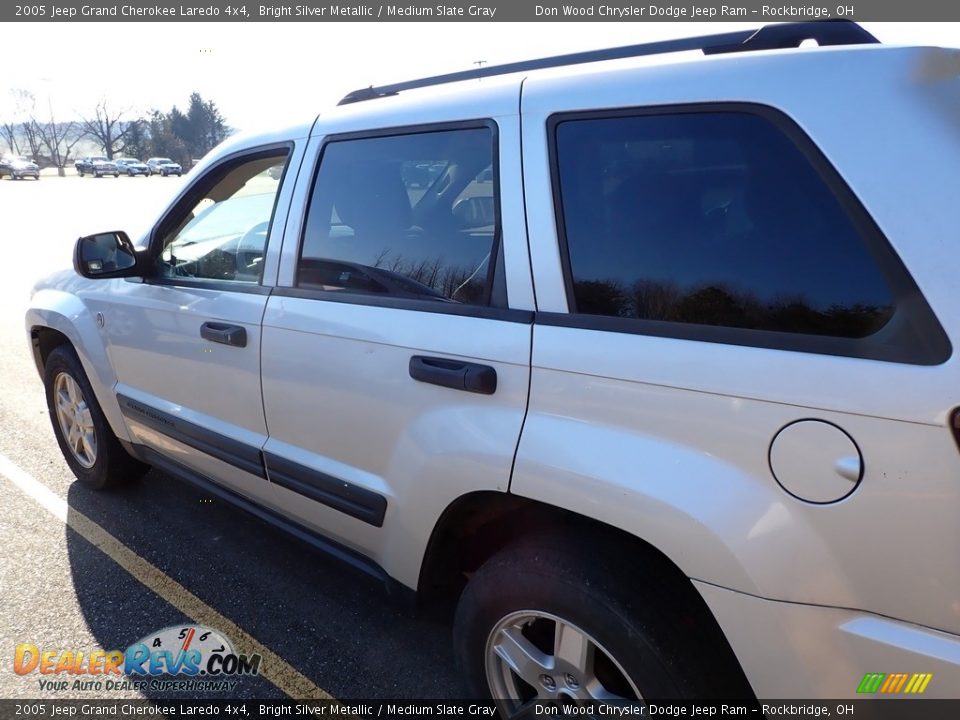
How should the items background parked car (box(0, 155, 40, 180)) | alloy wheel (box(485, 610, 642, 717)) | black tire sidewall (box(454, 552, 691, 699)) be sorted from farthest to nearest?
background parked car (box(0, 155, 40, 180)) → alloy wheel (box(485, 610, 642, 717)) → black tire sidewall (box(454, 552, 691, 699))

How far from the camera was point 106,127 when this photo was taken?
79.1 meters

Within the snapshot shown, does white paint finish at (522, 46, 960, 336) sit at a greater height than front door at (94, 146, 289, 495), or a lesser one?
greater

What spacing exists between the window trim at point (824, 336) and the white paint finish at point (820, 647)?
1.74 feet

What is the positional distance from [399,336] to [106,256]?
181 centimetres

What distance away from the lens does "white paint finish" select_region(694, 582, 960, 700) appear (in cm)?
130

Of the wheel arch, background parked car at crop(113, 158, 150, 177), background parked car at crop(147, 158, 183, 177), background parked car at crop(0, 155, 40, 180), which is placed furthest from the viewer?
background parked car at crop(113, 158, 150, 177)

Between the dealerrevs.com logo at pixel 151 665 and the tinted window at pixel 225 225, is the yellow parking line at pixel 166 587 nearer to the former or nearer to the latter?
the dealerrevs.com logo at pixel 151 665

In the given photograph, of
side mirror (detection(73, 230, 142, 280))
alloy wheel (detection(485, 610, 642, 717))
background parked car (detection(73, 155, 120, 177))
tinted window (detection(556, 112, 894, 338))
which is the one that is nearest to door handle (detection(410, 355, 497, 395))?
tinted window (detection(556, 112, 894, 338))

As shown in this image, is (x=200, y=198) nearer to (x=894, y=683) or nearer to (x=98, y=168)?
(x=894, y=683)

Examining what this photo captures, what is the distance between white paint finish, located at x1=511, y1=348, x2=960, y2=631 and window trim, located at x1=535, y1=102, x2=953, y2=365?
2.3 inches

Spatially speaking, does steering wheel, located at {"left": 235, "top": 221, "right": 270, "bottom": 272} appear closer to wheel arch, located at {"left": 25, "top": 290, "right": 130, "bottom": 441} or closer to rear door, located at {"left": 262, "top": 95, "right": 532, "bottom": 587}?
rear door, located at {"left": 262, "top": 95, "right": 532, "bottom": 587}

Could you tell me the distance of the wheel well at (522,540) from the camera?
1.64m

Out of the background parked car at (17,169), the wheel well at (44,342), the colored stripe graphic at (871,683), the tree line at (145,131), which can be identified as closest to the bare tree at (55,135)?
the tree line at (145,131)

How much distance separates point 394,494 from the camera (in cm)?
213
